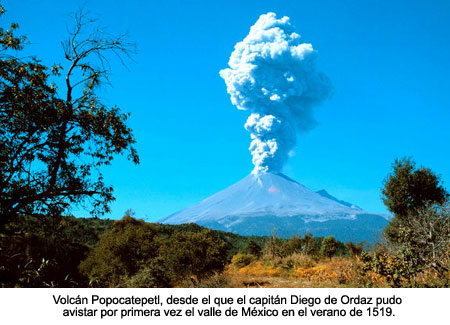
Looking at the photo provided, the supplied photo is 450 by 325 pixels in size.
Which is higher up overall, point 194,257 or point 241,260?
point 194,257

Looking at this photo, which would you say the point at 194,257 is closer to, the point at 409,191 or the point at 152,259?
the point at 152,259

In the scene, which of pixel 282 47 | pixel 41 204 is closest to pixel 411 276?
pixel 41 204

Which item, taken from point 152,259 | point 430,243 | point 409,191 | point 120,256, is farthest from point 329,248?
point 120,256

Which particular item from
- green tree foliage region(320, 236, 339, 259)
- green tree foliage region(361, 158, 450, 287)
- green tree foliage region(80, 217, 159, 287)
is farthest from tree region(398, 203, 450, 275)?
green tree foliage region(80, 217, 159, 287)

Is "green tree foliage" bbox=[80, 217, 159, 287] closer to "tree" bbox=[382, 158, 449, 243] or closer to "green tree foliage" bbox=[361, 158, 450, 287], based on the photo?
"green tree foliage" bbox=[361, 158, 450, 287]

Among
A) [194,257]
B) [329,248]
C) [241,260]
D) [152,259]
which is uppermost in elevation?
[194,257]

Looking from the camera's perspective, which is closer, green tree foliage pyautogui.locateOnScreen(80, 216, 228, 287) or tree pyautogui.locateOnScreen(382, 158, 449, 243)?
green tree foliage pyautogui.locateOnScreen(80, 216, 228, 287)

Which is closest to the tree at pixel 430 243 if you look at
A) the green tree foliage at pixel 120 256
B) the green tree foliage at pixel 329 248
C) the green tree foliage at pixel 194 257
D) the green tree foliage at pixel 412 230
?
the green tree foliage at pixel 412 230

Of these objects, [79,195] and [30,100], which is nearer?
[30,100]
